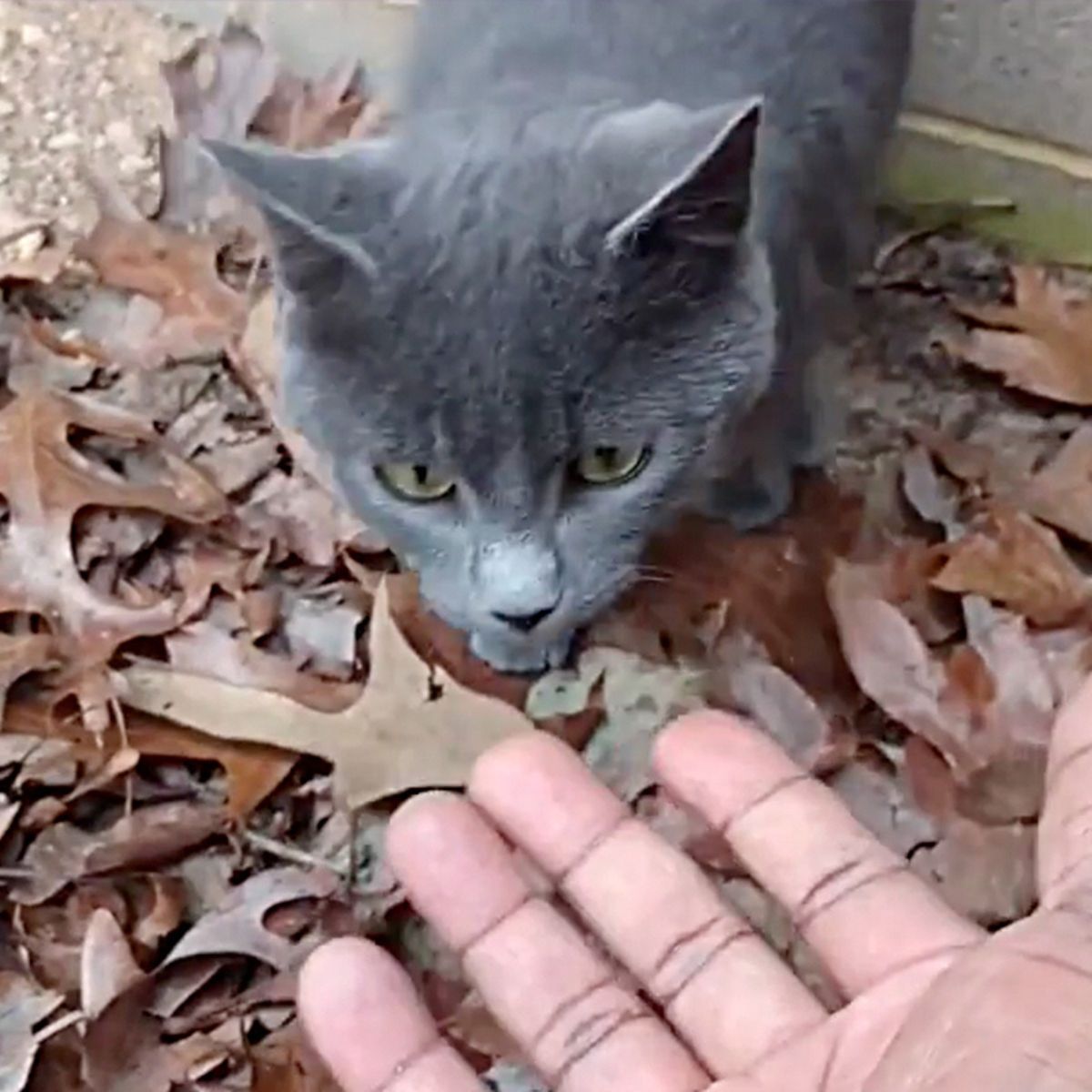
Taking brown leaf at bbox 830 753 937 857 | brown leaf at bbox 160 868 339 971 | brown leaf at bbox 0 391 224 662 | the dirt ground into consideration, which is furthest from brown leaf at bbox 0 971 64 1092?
the dirt ground

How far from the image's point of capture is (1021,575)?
184 cm

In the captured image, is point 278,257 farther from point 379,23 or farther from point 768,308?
point 379,23

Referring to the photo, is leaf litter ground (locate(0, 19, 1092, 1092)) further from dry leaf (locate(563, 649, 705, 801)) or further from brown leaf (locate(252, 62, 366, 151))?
brown leaf (locate(252, 62, 366, 151))

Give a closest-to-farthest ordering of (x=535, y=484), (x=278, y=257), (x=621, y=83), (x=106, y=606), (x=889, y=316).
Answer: (x=278, y=257) < (x=535, y=484) < (x=621, y=83) < (x=106, y=606) < (x=889, y=316)

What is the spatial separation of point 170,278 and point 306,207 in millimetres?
806

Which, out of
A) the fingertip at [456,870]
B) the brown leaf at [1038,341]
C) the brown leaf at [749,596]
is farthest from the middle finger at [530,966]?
the brown leaf at [1038,341]

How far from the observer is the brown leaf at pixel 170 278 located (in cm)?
214

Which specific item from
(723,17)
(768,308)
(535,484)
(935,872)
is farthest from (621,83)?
(935,872)

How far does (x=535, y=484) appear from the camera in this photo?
59.9 inches

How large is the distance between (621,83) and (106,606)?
67 cm

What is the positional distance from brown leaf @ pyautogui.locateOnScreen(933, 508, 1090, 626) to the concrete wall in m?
0.44

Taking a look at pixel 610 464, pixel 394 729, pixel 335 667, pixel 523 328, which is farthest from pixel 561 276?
pixel 335 667

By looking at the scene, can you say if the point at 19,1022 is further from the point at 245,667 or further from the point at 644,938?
the point at 644,938

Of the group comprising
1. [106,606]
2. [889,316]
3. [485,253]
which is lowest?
[106,606]
